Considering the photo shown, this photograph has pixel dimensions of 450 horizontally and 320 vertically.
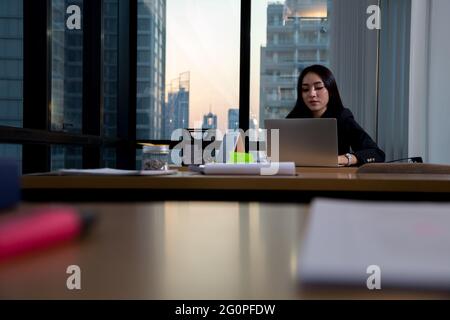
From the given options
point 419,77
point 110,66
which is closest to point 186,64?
point 110,66

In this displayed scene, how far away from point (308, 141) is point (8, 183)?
177 cm

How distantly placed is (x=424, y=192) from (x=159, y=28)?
3869 mm

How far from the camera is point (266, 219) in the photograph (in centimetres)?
67

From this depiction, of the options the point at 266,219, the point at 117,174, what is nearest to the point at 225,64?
the point at 117,174

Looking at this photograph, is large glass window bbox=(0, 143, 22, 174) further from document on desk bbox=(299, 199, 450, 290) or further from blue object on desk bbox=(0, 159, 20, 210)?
document on desk bbox=(299, 199, 450, 290)

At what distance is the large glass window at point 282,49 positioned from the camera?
459 centimetres

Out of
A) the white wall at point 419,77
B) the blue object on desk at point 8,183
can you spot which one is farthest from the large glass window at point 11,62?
the white wall at point 419,77

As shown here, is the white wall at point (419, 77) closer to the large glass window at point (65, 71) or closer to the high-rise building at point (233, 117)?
the high-rise building at point (233, 117)

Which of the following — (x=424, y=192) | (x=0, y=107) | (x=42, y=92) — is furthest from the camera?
(x=42, y=92)

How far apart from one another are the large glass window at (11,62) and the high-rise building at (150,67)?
2137 millimetres

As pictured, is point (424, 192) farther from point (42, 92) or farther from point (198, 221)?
point (42, 92)

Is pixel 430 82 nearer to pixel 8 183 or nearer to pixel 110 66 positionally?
pixel 110 66

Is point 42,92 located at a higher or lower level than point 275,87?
lower

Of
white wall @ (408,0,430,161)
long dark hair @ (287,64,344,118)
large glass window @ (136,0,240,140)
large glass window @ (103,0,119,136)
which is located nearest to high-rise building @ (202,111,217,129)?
large glass window @ (136,0,240,140)
